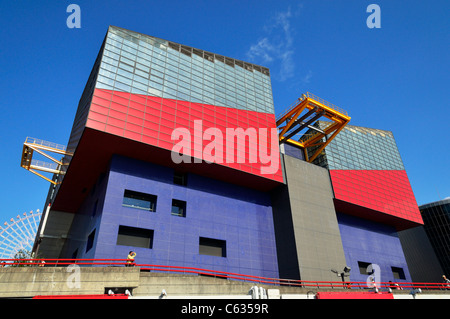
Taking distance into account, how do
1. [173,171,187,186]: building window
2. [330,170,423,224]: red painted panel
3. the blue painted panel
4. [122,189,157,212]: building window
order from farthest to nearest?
[330,170,423,224]: red painted panel
[173,171,187,186]: building window
[122,189,157,212]: building window
the blue painted panel

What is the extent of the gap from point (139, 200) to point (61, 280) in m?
13.6

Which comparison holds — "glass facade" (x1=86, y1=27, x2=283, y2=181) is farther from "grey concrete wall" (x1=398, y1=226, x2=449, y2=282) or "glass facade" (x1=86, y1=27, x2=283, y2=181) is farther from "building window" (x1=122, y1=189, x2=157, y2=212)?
"grey concrete wall" (x1=398, y1=226, x2=449, y2=282)

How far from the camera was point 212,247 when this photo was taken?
3253 centimetres

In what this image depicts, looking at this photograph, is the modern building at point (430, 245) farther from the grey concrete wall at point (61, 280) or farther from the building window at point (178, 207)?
the grey concrete wall at point (61, 280)

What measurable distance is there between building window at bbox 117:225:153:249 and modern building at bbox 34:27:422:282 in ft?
0.31

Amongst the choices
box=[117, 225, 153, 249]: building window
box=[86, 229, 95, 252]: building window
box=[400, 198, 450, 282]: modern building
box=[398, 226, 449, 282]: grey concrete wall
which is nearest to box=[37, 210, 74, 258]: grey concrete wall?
box=[86, 229, 95, 252]: building window

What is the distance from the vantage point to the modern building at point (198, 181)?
29750 millimetres

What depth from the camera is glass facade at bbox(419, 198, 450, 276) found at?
2346 inches

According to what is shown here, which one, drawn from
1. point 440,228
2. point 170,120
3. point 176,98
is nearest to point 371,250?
point 440,228

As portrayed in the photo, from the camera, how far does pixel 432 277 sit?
58250 mm

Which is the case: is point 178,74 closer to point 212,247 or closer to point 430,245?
point 212,247

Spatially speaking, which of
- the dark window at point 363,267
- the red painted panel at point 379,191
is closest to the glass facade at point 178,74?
the red painted panel at point 379,191
